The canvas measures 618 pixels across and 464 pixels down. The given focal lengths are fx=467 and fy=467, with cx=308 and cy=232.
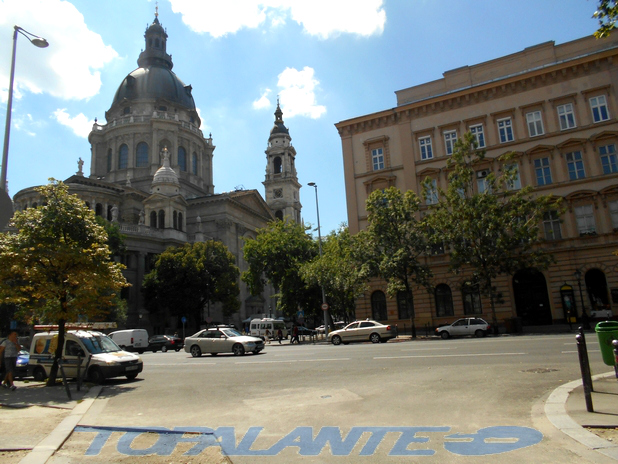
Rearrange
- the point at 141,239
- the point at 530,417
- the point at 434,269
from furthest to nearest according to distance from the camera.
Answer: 1. the point at 141,239
2. the point at 434,269
3. the point at 530,417

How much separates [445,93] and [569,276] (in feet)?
55.0

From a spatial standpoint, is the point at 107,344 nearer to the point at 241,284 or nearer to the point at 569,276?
the point at 569,276

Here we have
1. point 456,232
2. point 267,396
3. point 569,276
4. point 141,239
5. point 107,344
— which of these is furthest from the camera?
point 141,239

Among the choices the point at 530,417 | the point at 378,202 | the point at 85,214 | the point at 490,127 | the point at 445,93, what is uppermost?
the point at 445,93

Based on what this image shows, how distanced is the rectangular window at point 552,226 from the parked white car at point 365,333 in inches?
540

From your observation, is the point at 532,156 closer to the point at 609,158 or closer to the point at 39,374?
the point at 609,158

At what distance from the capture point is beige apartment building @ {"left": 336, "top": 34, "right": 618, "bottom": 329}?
102 ft

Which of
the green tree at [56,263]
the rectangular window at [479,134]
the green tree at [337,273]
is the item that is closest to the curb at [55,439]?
the green tree at [56,263]

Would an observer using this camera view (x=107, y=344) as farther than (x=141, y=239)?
No

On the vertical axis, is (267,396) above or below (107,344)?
below

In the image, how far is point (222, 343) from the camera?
76.7 ft

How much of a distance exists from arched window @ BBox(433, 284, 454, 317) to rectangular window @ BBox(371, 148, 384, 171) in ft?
35.8

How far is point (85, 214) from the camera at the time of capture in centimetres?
1574

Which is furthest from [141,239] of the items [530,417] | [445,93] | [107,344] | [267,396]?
[530,417]
